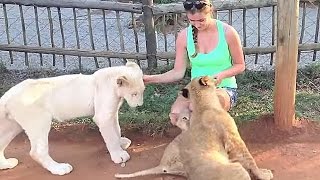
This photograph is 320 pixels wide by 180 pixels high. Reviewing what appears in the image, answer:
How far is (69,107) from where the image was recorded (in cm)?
483

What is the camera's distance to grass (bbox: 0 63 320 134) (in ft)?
18.5

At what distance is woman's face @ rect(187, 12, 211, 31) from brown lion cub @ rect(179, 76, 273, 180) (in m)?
0.51

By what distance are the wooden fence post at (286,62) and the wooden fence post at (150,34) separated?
209 cm

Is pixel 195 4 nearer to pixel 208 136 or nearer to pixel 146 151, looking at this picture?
pixel 208 136

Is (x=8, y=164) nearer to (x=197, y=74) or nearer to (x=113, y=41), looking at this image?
(x=197, y=74)

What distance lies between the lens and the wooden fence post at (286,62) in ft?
16.5

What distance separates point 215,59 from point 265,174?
3.22 feet

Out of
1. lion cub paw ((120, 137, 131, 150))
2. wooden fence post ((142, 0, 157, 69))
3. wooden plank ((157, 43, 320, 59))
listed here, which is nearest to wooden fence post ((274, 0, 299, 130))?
lion cub paw ((120, 137, 131, 150))

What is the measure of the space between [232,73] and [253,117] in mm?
955

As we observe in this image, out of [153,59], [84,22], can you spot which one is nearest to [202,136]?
[153,59]

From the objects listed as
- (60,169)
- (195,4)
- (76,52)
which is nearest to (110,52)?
(76,52)

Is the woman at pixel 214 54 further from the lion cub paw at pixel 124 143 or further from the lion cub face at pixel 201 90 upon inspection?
the lion cub paw at pixel 124 143

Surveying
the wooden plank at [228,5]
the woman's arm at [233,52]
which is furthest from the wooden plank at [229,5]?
the woman's arm at [233,52]

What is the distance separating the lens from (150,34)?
23.0 feet
